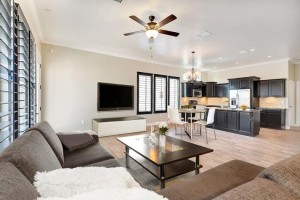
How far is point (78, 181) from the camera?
0.88m

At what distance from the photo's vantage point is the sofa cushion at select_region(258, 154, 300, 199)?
792 mm

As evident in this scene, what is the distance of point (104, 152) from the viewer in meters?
2.26

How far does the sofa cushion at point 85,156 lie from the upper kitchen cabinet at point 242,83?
22.6 feet

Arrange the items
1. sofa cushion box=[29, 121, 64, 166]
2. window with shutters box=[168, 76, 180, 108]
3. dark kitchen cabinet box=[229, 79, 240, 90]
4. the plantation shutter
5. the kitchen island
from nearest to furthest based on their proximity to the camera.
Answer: the plantation shutter
sofa cushion box=[29, 121, 64, 166]
the kitchen island
dark kitchen cabinet box=[229, 79, 240, 90]
window with shutters box=[168, 76, 180, 108]

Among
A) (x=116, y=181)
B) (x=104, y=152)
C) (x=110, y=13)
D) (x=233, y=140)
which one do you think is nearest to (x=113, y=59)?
(x=110, y=13)

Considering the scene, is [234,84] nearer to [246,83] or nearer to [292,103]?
[246,83]

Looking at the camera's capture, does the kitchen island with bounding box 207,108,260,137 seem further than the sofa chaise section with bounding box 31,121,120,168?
Yes

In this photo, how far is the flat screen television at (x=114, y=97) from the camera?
18.3 feet

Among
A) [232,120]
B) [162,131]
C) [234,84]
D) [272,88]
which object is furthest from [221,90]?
[162,131]

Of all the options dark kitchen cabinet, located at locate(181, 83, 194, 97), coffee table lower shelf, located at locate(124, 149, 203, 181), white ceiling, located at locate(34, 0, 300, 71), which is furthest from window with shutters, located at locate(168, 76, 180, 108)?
coffee table lower shelf, located at locate(124, 149, 203, 181)

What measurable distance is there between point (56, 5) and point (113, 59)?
119 inches

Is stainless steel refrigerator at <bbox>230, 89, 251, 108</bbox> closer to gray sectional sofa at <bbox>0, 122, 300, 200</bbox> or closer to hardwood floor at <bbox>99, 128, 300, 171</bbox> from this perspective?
hardwood floor at <bbox>99, 128, 300, 171</bbox>

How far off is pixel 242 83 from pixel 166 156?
257 inches

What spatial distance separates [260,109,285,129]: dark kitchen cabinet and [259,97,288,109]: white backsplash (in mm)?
420
